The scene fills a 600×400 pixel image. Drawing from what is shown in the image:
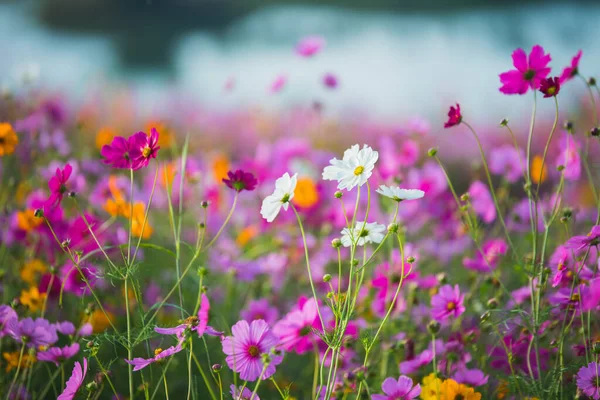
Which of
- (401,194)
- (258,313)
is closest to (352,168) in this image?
(401,194)

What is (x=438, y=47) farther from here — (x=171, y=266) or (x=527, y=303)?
(x=527, y=303)

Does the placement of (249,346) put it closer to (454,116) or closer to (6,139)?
(454,116)

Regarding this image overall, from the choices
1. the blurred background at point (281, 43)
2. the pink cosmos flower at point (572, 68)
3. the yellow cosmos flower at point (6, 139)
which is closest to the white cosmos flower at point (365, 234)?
the pink cosmos flower at point (572, 68)

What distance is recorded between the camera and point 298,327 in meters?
0.87

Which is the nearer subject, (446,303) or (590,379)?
(590,379)

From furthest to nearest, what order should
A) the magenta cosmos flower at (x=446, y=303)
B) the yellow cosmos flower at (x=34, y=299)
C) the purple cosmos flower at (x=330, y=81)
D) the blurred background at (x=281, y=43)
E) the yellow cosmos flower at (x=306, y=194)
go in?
the blurred background at (x=281, y=43) < the purple cosmos flower at (x=330, y=81) < the yellow cosmos flower at (x=306, y=194) < the yellow cosmos flower at (x=34, y=299) < the magenta cosmos flower at (x=446, y=303)

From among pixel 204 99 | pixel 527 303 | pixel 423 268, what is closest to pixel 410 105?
pixel 204 99

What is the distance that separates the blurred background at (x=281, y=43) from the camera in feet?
10.7

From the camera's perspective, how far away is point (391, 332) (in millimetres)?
1129

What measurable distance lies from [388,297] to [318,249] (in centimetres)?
40

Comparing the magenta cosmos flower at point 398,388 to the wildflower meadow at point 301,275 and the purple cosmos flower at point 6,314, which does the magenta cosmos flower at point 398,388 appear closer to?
the wildflower meadow at point 301,275

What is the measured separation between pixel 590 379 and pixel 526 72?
41 centimetres

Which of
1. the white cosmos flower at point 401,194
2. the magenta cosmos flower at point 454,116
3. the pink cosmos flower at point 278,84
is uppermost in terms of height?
the magenta cosmos flower at point 454,116

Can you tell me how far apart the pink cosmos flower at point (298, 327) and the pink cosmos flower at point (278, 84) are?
77 cm
